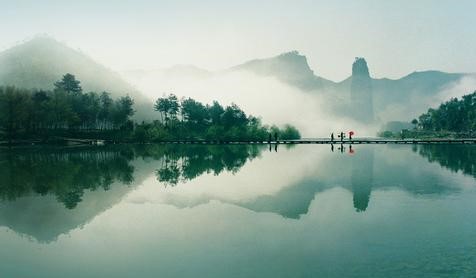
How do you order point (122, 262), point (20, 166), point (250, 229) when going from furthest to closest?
point (20, 166)
point (250, 229)
point (122, 262)

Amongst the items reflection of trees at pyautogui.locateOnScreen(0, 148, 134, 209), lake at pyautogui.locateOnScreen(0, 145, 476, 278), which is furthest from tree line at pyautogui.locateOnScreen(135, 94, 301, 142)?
lake at pyautogui.locateOnScreen(0, 145, 476, 278)

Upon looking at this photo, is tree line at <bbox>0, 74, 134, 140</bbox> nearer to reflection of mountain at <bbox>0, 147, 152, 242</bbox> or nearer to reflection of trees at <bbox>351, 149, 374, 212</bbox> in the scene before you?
reflection of mountain at <bbox>0, 147, 152, 242</bbox>

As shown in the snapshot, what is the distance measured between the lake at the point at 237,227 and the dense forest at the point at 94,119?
A: 98.8 m

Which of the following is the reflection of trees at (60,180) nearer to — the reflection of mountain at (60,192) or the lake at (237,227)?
the reflection of mountain at (60,192)

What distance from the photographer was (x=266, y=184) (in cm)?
4431

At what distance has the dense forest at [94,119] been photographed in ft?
440

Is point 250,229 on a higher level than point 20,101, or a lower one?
lower

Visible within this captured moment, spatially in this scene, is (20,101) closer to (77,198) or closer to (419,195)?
(77,198)

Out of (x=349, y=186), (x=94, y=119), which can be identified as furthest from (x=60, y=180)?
(x=94, y=119)

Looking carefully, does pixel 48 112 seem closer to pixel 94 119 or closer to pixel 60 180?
pixel 94 119

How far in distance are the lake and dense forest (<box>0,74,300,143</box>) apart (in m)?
98.8

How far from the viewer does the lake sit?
58.9 feet

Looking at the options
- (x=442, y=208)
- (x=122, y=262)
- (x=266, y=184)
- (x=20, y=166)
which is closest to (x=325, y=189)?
(x=266, y=184)

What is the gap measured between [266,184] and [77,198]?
19.0m
